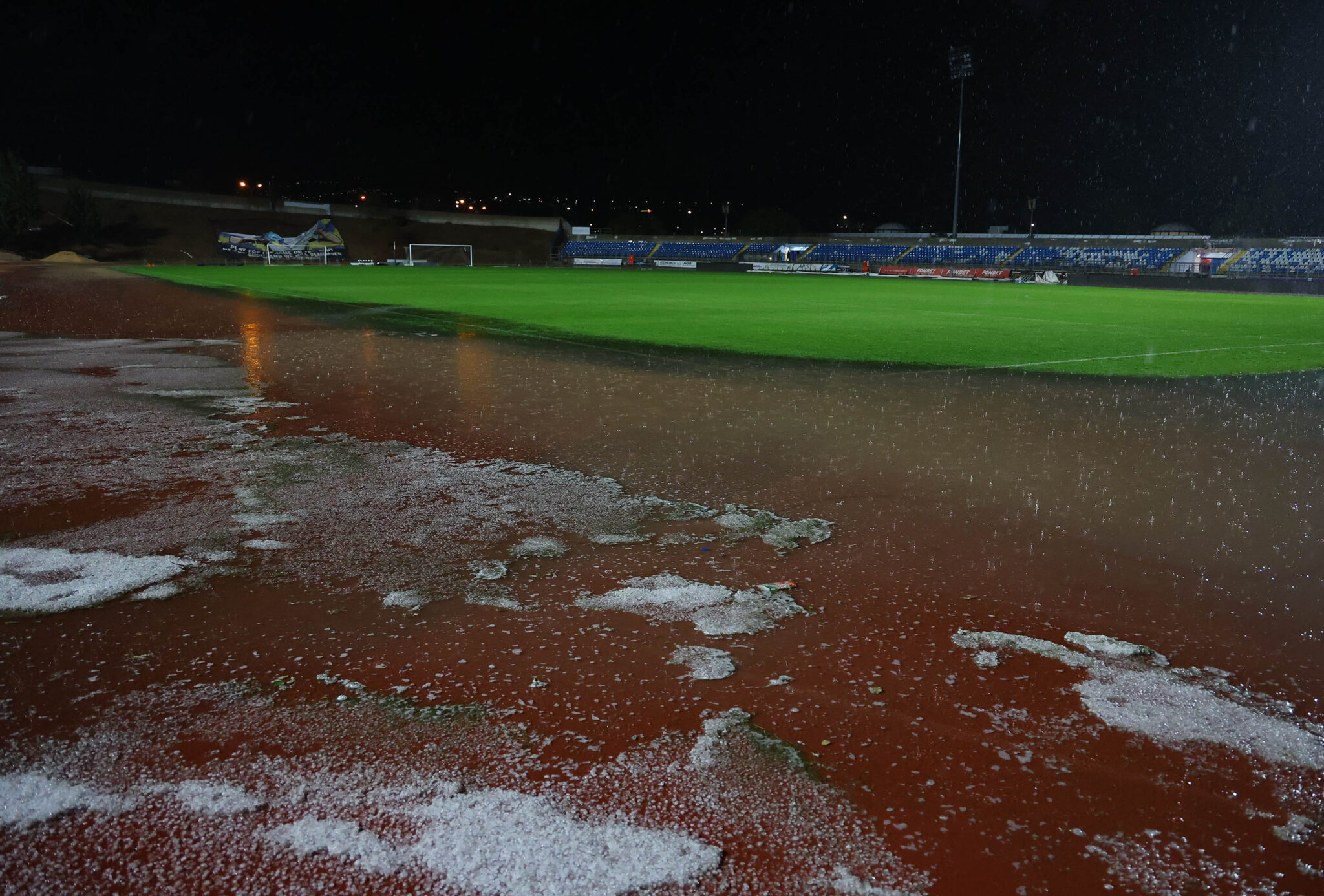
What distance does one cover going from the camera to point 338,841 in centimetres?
228

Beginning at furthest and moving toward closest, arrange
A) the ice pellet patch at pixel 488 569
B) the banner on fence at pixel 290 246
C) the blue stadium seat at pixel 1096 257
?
the banner on fence at pixel 290 246 → the blue stadium seat at pixel 1096 257 → the ice pellet patch at pixel 488 569

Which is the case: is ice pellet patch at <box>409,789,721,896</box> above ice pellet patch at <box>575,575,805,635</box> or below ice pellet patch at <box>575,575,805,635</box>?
below

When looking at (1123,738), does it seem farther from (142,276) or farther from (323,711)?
(142,276)

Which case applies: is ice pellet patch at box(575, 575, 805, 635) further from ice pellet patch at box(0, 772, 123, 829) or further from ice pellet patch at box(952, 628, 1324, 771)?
ice pellet patch at box(0, 772, 123, 829)

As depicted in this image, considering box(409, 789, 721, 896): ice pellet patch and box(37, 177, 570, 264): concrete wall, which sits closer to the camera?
box(409, 789, 721, 896): ice pellet patch

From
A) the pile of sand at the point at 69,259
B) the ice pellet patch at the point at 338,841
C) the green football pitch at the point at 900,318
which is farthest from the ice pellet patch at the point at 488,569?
the pile of sand at the point at 69,259

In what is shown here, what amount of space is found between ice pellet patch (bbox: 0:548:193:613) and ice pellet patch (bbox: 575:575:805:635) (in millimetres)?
2049

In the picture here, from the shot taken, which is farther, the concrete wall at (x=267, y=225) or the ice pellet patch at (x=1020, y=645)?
the concrete wall at (x=267, y=225)

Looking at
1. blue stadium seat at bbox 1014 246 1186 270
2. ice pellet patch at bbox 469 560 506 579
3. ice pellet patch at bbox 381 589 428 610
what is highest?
blue stadium seat at bbox 1014 246 1186 270

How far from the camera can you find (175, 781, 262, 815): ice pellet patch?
2.41 metres

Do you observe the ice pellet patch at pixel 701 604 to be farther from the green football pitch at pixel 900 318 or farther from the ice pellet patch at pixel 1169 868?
the green football pitch at pixel 900 318

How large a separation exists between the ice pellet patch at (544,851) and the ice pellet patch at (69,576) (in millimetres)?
2361

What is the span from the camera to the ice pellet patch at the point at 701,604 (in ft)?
12.0

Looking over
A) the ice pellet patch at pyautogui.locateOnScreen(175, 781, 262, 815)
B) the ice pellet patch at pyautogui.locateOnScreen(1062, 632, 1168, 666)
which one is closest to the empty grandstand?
the ice pellet patch at pyautogui.locateOnScreen(1062, 632, 1168, 666)
